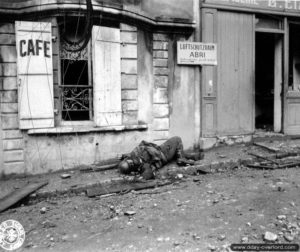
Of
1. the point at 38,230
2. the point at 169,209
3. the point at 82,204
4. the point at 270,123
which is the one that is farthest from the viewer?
the point at 270,123

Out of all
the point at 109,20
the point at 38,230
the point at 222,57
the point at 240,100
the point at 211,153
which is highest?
the point at 109,20

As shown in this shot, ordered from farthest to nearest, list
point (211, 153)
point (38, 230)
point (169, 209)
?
1. point (211, 153)
2. point (169, 209)
3. point (38, 230)

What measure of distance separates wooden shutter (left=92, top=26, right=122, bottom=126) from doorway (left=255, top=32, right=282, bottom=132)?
4.37 m

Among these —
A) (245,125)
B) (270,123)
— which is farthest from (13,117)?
(270,123)

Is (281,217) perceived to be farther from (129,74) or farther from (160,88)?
(129,74)

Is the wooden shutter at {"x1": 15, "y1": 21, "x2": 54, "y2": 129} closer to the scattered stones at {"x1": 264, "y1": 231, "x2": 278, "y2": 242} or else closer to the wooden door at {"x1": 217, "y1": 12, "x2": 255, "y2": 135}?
the wooden door at {"x1": 217, "y1": 12, "x2": 255, "y2": 135}

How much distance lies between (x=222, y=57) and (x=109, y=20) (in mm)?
2868

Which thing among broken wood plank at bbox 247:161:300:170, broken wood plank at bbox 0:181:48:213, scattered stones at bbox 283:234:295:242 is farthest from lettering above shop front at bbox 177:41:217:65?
scattered stones at bbox 283:234:295:242

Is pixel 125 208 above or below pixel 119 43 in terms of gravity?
below

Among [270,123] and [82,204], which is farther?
[270,123]

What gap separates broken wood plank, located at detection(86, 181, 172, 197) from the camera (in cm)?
506

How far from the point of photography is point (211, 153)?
23.0 feet

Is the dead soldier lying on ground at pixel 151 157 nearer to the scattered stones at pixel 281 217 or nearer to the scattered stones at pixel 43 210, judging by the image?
the scattered stones at pixel 43 210

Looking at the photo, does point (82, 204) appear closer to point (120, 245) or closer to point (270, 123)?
point (120, 245)
